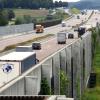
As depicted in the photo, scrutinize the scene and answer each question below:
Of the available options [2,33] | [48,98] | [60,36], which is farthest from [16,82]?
[2,33]

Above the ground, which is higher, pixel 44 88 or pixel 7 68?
pixel 7 68

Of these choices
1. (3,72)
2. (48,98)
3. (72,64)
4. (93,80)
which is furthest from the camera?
(93,80)

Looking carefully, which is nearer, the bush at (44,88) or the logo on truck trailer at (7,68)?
the logo on truck trailer at (7,68)

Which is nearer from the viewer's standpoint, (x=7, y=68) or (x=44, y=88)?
(x=7, y=68)

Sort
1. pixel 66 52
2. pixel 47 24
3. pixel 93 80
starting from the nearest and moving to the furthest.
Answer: pixel 66 52
pixel 93 80
pixel 47 24

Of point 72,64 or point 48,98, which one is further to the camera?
point 72,64

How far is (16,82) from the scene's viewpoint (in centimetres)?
2359

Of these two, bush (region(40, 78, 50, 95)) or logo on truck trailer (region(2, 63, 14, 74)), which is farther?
bush (region(40, 78, 50, 95))

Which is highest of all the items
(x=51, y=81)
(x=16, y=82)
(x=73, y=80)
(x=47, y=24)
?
(x=16, y=82)

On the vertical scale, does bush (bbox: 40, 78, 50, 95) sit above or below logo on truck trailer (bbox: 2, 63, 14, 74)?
below

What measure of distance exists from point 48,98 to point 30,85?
388 inches

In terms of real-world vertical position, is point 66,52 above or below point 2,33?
above

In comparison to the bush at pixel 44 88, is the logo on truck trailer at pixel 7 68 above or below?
above

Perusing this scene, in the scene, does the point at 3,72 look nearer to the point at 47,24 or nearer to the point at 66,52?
the point at 66,52
